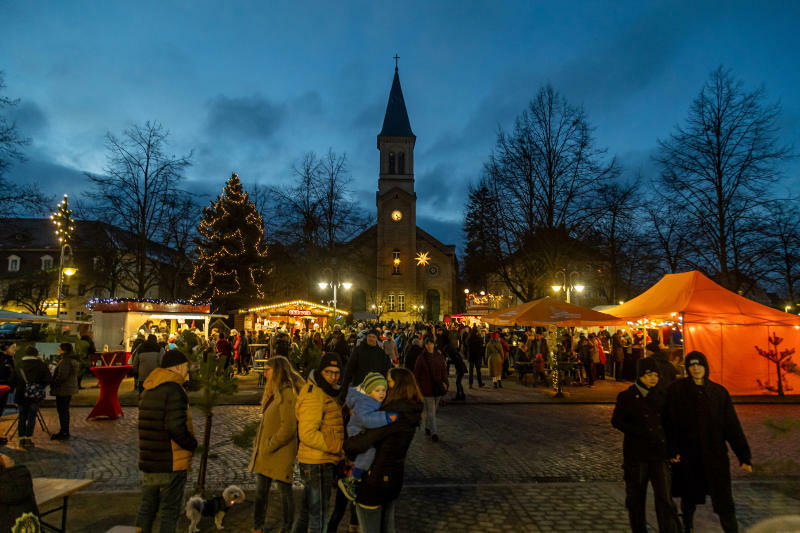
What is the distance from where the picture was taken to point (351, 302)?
4831 centimetres

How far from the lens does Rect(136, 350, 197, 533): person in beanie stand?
3.62 metres

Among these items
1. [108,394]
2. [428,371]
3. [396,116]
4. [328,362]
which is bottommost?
[108,394]

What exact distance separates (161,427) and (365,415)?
1673 mm

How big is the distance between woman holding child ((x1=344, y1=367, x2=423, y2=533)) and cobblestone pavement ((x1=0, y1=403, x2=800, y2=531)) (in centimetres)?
141

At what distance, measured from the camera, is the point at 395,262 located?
4897 cm

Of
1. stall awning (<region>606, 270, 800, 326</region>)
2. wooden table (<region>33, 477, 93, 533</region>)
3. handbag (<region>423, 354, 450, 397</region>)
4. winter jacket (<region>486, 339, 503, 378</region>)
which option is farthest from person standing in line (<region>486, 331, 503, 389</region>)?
wooden table (<region>33, 477, 93, 533</region>)

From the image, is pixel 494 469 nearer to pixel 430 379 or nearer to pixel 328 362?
pixel 430 379

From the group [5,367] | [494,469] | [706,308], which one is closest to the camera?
[494,469]

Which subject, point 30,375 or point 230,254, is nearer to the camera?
→ point 30,375

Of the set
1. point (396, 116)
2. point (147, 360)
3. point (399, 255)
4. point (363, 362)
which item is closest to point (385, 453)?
point (363, 362)

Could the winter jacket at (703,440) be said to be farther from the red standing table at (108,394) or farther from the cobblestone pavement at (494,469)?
the red standing table at (108,394)

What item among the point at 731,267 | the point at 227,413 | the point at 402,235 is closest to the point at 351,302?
the point at 402,235

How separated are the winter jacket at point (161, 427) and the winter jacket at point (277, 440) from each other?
1.83 feet

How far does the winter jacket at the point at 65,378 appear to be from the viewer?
25.9 feet
